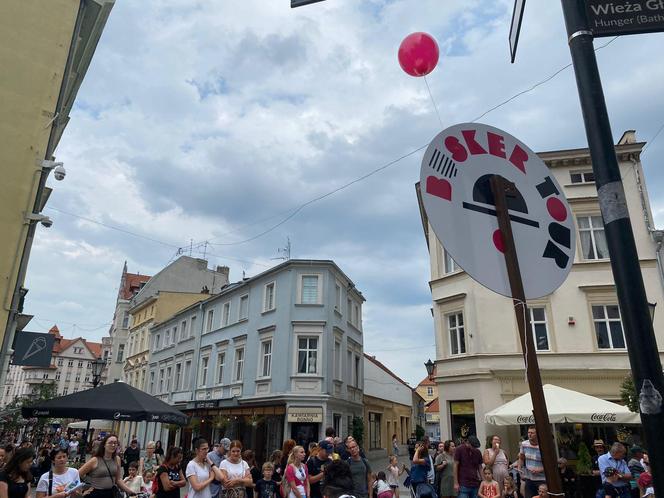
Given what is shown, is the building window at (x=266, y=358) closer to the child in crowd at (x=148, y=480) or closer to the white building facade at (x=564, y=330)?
the white building facade at (x=564, y=330)

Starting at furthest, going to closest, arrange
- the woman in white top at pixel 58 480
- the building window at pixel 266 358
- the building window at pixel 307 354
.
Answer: the building window at pixel 266 358, the building window at pixel 307 354, the woman in white top at pixel 58 480

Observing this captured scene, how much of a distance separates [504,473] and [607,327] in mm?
11665

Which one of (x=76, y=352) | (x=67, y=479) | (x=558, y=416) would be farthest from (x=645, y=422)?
(x=76, y=352)

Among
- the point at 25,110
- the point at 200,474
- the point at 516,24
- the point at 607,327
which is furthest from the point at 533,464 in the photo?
the point at 25,110

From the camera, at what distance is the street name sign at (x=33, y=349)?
1430 centimetres

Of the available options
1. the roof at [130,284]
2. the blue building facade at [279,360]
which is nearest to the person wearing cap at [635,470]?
the blue building facade at [279,360]

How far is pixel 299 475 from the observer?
820 cm

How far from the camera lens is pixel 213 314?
34.3 m

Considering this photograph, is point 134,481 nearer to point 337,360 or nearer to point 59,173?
point 59,173

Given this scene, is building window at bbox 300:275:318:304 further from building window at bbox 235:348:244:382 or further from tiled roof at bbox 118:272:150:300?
tiled roof at bbox 118:272:150:300

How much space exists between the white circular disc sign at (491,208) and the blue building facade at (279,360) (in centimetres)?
2409

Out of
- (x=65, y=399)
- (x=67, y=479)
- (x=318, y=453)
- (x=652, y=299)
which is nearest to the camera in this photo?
(x=67, y=479)

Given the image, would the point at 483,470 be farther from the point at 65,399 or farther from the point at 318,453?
the point at 65,399

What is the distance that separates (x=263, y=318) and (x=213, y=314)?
715cm
